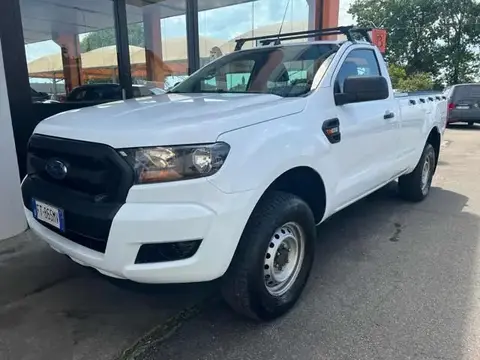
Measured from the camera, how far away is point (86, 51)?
621 cm

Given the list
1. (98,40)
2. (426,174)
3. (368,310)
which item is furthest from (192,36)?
(368,310)

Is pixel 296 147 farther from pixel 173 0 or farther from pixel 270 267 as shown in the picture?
pixel 173 0

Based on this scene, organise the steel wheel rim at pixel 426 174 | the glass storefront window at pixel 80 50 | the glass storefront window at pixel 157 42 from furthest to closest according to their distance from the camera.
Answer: the glass storefront window at pixel 157 42 < the glass storefront window at pixel 80 50 < the steel wheel rim at pixel 426 174

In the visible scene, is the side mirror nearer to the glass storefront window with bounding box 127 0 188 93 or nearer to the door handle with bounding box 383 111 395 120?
the door handle with bounding box 383 111 395 120

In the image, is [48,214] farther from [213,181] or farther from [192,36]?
[192,36]

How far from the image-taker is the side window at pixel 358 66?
3.43 metres

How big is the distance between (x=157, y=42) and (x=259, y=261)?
226 inches

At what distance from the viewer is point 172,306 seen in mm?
2951

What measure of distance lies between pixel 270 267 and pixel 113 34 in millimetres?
4771

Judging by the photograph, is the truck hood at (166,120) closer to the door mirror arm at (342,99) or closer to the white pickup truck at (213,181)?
the white pickup truck at (213,181)

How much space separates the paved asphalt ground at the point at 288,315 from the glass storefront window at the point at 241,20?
520 centimetres

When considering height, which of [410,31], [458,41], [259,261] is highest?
[410,31]

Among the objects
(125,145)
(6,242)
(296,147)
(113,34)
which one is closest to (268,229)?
(296,147)

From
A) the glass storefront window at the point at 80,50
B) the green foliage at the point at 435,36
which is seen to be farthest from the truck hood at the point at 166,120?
the green foliage at the point at 435,36
